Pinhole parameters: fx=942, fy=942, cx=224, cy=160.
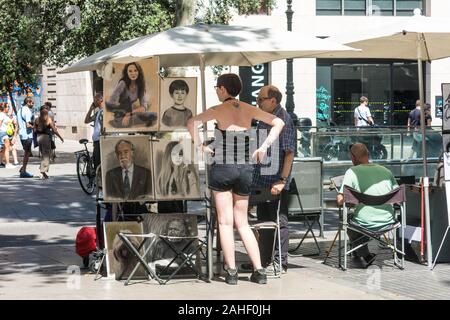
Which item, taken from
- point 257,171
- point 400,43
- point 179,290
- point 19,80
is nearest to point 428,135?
point 400,43

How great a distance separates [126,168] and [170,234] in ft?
2.62

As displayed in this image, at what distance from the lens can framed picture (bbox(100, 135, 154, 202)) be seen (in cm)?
921

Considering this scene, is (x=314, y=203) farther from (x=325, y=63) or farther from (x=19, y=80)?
(x=325, y=63)

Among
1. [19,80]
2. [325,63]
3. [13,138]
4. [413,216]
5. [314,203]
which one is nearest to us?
[413,216]

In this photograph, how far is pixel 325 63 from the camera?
1342 inches

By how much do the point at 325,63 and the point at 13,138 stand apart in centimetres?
1322

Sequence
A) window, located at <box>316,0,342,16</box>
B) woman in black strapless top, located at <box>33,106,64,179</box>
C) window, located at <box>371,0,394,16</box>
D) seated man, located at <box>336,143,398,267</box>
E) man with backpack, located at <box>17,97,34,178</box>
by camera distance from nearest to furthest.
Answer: seated man, located at <box>336,143,398,267</box>, woman in black strapless top, located at <box>33,106,64,179</box>, man with backpack, located at <box>17,97,34,178</box>, window, located at <box>316,0,342,16</box>, window, located at <box>371,0,394,16</box>

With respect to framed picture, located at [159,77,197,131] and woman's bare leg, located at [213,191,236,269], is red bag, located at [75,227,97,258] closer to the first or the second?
framed picture, located at [159,77,197,131]

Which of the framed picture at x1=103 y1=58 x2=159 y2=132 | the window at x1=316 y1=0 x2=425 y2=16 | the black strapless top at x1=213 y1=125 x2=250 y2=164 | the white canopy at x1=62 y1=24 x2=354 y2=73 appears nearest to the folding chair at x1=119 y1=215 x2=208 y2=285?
the black strapless top at x1=213 y1=125 x2=250 y2=164

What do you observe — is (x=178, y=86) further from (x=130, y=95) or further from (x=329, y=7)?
(x=329, y=7)

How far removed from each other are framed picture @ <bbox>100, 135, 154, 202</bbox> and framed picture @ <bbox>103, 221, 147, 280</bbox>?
0.31 meters

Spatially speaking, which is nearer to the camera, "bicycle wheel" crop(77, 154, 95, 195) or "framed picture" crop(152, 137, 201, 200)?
"framed picture" crop(152, 137, 201, 200)

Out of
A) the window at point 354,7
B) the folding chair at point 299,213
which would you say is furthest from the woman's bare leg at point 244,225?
the window at point 354,7

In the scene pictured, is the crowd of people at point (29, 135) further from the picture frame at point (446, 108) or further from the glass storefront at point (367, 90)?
the glass storefront at point (367, 90)
